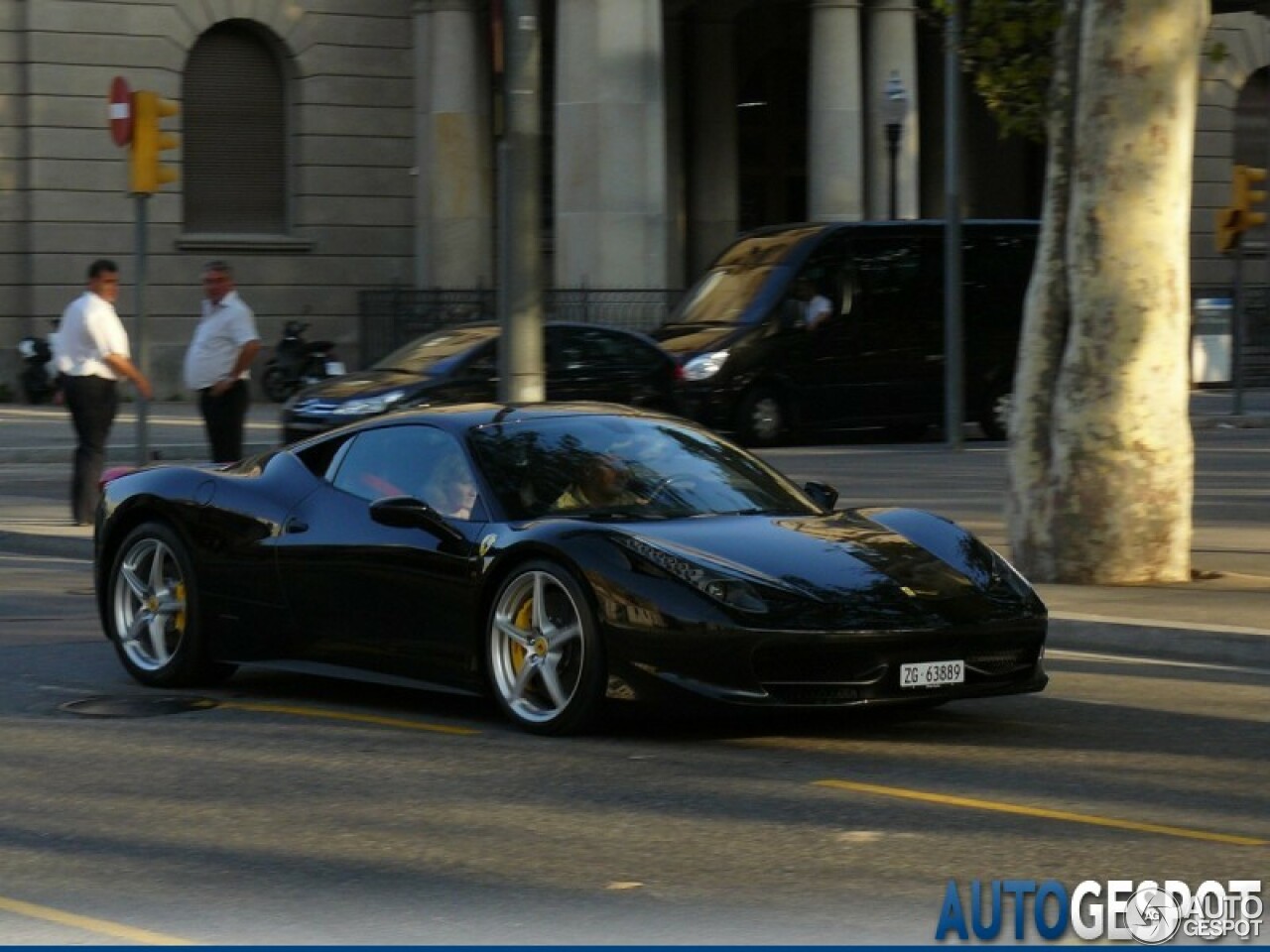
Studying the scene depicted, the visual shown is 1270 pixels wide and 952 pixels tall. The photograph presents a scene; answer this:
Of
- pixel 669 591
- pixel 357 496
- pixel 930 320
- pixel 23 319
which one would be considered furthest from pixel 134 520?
pixel 23 319

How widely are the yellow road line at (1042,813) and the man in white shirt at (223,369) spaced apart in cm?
1050

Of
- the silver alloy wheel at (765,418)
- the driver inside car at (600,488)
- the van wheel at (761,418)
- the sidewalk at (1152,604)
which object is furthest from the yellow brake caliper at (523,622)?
the silver alloy wheel at (765,418)

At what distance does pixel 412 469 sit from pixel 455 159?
29208 mm

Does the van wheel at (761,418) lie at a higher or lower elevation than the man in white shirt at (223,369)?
lower

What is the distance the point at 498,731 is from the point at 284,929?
3.21 meters

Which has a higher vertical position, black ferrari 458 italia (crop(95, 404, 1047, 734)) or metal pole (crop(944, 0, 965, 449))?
metal pole (crop(944, 0, 965, 449))

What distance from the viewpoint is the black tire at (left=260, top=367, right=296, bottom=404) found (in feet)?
122

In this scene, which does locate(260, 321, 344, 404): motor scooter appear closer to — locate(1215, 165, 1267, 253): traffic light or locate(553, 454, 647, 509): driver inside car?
locate(1215, 165, 1267, 253): traffic light

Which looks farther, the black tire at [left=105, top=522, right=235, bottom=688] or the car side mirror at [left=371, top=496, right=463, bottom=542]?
the black tire at [left=105, top=522, right=235, bottom=688]

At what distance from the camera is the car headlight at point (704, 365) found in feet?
88.8

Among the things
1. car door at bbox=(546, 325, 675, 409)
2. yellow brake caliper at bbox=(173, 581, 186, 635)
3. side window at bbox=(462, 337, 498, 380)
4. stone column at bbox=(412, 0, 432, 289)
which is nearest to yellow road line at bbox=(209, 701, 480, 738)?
yellow brake caliper at bbox=(173, 581, 186, 635)

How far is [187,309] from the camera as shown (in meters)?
38.6

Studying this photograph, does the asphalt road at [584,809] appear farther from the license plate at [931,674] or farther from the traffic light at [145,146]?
the traffic light at [145,146]

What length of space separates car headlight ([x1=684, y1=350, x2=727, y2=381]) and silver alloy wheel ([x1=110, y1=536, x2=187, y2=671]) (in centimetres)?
1617
